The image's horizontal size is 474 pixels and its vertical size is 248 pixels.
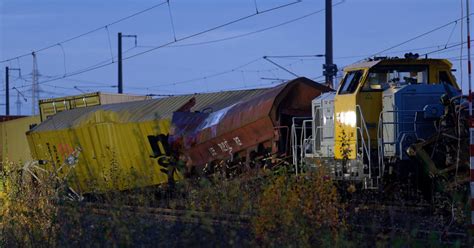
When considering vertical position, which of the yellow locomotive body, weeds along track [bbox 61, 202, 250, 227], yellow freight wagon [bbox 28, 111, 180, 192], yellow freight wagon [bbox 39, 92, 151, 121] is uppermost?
yellow freight wagon [bbox 39, 92, 151, 121]

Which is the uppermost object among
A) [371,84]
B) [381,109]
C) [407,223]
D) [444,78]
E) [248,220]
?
[444,78]

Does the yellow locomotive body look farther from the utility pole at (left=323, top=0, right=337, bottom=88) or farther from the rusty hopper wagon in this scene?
the utility pole at (left=323, top=0, right=337, bottom=88)

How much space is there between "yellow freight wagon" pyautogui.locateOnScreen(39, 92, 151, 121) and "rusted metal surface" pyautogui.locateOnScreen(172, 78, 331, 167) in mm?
13650

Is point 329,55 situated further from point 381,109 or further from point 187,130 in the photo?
point 381,109

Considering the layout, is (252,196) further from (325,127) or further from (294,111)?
(294,111)

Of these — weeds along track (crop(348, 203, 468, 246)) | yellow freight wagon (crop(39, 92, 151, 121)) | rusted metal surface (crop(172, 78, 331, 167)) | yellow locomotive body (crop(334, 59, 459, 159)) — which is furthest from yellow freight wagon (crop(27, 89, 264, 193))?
weeds along track (crop(348, 203, 468, 246))

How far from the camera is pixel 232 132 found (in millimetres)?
16375

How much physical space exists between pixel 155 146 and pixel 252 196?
34.9 feet

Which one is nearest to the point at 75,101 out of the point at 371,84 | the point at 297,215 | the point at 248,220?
the point at 371,84

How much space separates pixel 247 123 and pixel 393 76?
138 inches

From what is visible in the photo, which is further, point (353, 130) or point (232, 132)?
point (232, 132)

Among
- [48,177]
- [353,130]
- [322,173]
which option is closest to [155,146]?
[353,130]

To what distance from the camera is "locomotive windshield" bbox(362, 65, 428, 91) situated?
14102 millimetres

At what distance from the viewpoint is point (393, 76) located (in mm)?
14180
